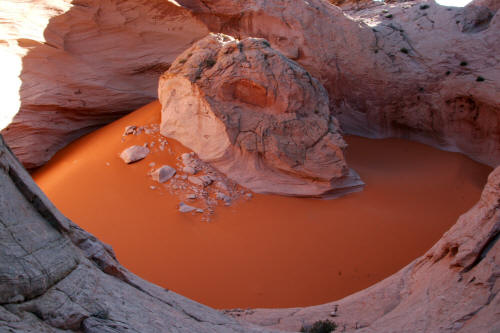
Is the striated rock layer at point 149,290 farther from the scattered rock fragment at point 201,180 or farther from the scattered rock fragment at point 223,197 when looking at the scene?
the scattered rock fragment at point 201,180

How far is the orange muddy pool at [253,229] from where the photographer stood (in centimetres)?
500

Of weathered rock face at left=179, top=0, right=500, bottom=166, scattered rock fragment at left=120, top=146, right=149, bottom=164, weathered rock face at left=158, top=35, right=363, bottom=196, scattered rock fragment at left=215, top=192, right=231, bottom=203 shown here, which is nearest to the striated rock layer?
scattered rock fragment at left=215, top=192, right=231, bottom=203

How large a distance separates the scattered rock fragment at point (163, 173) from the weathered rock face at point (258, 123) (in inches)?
25.5

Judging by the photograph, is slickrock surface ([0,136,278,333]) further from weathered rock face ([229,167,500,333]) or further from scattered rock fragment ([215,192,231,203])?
scattered rock fragment ([215,192,231,203])

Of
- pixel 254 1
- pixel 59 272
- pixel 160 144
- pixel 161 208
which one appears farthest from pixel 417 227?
pixel 254 1

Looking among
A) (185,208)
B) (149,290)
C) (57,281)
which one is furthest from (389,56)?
(57,281)

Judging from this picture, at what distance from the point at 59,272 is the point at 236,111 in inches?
197

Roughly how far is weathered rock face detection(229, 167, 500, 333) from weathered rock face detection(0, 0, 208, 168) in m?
6.30

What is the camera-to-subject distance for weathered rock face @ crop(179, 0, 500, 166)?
9.20 m

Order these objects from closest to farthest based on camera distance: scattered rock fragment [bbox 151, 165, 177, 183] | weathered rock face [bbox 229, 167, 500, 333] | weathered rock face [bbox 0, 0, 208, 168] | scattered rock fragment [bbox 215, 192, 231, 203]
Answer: weathered rock face [bbox 229, 167, 500, 333], scattered rock fragment [bbox 215, 192, 231, 203], scattered rock fragment [bbox 151, 165, 177, 183], weathered rock face [bbox 0, 0, 208, 168]

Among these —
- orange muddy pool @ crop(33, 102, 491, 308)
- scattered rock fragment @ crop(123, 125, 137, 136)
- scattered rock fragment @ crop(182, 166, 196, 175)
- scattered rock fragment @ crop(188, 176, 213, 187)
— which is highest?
scattered rock fragment @ crop(123, 125, 137, 136)

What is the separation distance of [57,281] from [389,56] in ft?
32.0

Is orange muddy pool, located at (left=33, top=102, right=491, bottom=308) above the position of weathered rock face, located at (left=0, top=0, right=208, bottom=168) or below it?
below

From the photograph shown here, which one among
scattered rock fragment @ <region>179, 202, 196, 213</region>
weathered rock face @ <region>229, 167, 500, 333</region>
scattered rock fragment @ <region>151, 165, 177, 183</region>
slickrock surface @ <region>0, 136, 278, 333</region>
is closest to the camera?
slickrock surface @ <region>0, 136, 278, 333</region>
